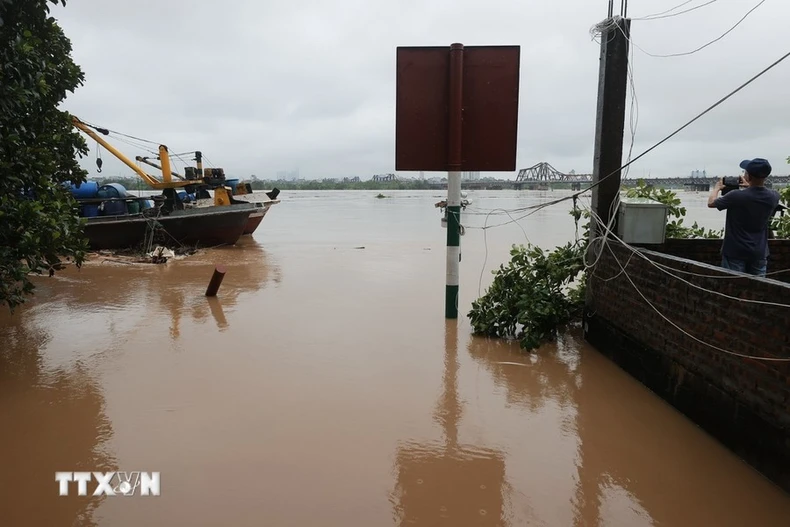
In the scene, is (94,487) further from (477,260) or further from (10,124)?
(477,260)

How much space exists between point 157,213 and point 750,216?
53.5 ft

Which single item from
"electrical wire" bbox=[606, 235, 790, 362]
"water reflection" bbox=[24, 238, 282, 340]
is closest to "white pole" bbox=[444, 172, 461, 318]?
"electrical wire" bbox=[606, 235, 790, 362]

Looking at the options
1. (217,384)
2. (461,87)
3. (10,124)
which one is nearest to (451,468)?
(217,384)

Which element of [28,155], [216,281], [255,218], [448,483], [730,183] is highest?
[28,155]

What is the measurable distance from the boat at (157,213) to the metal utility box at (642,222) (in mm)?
13869

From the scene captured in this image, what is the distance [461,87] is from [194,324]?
15.1 ft

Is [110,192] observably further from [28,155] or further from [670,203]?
[670,203]

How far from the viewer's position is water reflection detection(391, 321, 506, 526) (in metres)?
2.85

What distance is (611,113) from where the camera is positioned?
18.1ft

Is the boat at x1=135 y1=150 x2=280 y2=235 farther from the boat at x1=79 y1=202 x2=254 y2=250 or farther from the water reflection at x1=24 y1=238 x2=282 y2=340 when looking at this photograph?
the water reflection at x1=24 y1=238 x2=282 y2=340

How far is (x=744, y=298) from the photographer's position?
11.0 ft

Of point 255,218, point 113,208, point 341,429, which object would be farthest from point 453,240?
point 255,218

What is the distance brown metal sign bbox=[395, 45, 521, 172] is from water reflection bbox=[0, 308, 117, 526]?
13.2 feet

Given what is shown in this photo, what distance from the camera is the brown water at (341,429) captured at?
2.91m
